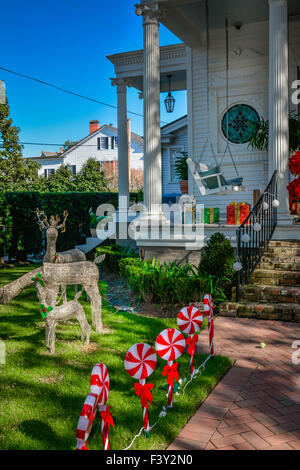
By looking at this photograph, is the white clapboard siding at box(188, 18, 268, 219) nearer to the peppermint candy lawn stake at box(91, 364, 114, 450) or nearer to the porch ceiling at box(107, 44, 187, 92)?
the porch ceiling at box(107, 44, 187, 92)

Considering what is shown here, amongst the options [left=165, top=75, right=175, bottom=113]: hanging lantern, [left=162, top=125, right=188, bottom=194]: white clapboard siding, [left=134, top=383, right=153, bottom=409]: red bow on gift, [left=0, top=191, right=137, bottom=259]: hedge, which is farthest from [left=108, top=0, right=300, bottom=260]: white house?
[left=162, top=125, right=188, bottom=194]: white clapboard siding

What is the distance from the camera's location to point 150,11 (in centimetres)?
874

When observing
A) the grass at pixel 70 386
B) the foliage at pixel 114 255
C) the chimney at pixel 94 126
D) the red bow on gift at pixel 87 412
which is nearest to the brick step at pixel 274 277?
the grass at pixel 70 386

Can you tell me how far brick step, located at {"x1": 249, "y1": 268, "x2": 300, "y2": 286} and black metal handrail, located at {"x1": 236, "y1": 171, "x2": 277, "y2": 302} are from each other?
6.3 inches

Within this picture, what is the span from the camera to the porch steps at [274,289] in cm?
655

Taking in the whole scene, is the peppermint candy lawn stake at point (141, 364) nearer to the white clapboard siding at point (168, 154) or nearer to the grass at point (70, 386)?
the grass at point (70, 386)

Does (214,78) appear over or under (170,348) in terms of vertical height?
over

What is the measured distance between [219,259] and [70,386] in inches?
157

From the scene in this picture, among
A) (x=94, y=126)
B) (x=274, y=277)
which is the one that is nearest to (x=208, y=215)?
(x=274, y=277)

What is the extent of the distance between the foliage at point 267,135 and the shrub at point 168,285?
4.07 meters

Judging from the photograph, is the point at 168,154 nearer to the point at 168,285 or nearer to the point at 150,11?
the point at 150,11
